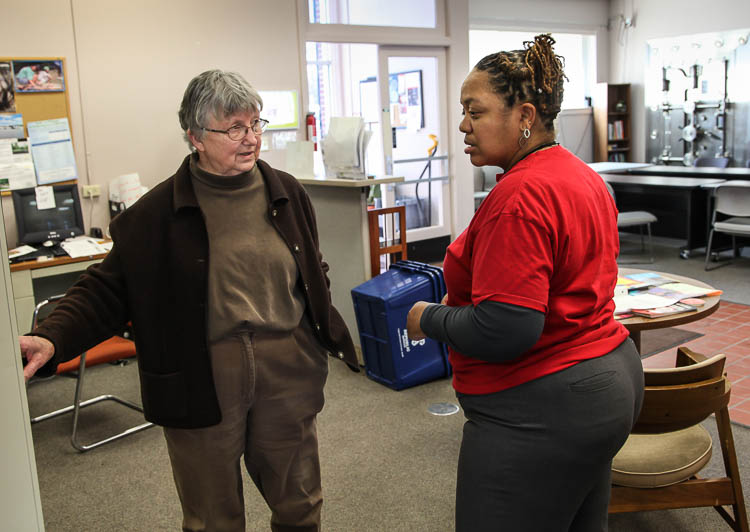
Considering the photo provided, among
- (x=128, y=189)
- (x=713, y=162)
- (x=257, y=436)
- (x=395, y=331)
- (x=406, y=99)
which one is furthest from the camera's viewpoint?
(x=713, y=162)

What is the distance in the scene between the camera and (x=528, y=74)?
131 cm

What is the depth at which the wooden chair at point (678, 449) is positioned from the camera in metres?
1.95

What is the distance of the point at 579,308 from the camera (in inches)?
51.6

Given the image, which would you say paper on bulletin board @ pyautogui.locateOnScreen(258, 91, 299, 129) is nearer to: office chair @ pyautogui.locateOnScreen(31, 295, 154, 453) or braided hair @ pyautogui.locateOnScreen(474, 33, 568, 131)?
office chair @ pyautogui.locateOnScreen(31, 295, 154, 453)

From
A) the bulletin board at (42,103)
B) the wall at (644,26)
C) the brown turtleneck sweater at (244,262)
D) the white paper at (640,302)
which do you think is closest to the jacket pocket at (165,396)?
the brown turtleneck sweater at (244,262)

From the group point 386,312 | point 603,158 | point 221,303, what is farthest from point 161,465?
point 603,158

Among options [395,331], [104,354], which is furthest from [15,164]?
[395,331]

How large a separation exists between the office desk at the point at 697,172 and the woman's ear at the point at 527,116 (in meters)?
6.88

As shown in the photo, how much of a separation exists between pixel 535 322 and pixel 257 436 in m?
0.85

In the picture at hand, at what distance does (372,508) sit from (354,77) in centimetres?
675

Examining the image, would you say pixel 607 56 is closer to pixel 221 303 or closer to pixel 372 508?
pixel 372 508

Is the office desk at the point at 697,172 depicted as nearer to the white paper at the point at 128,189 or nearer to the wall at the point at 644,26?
the wall at the point at 644,26

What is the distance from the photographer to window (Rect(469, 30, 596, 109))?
1012 centimetres

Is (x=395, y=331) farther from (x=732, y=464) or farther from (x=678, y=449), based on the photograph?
(x=732, y=464)
